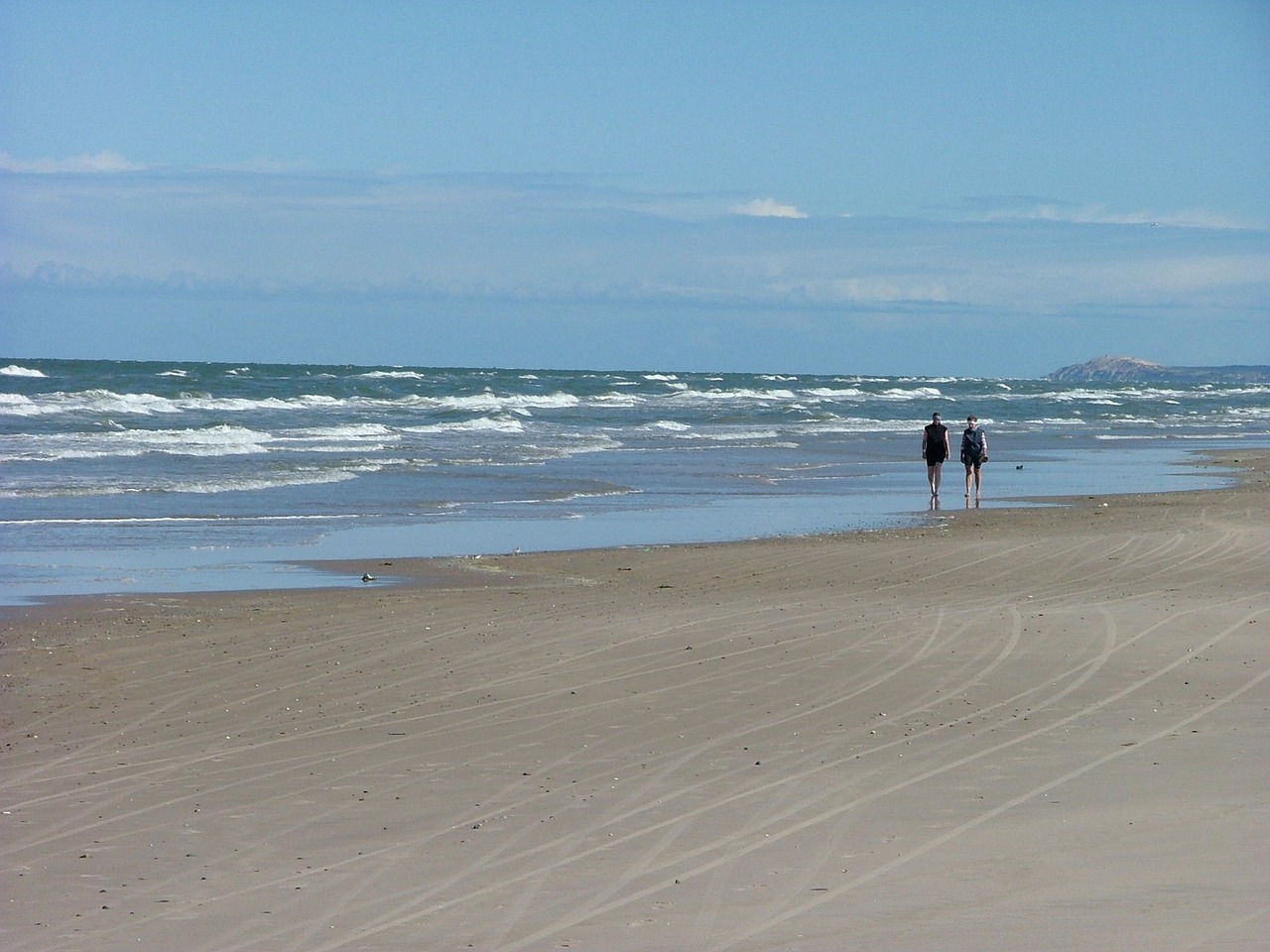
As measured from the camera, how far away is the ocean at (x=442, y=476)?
15.2 meters

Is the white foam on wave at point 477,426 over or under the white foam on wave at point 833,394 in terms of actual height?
under

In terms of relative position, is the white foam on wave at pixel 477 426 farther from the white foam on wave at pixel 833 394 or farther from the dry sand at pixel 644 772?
the white foam on wave at pixel 833 394

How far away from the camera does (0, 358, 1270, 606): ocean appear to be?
15195 millimetres

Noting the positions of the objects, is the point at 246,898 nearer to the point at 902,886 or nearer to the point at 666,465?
the point at 902,886

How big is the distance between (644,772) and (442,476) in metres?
19.2

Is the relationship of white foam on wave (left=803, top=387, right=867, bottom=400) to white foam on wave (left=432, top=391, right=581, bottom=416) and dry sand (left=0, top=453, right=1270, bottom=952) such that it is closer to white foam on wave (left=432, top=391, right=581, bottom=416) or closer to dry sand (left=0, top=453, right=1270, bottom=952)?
white foam on wave (left=432, top=391, right=581, bottom=416)

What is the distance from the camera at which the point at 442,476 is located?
988 inches

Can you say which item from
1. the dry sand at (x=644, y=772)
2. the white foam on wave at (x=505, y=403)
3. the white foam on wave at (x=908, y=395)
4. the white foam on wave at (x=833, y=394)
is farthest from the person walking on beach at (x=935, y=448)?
the white foam on wave at (x=908, y=395)

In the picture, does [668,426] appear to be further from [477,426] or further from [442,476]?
[442,476]

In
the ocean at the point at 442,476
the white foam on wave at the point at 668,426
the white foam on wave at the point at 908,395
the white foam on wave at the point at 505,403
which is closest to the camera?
the ocean at the point at 442,476

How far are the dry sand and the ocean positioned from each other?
4.03 metres

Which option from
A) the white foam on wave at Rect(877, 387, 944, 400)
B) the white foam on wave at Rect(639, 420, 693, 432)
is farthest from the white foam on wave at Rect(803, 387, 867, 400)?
the white foam on wave at Rect(639, 420, 693, 432)

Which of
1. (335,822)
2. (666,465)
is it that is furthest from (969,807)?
(666,465)

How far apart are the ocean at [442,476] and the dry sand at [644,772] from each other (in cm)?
403
